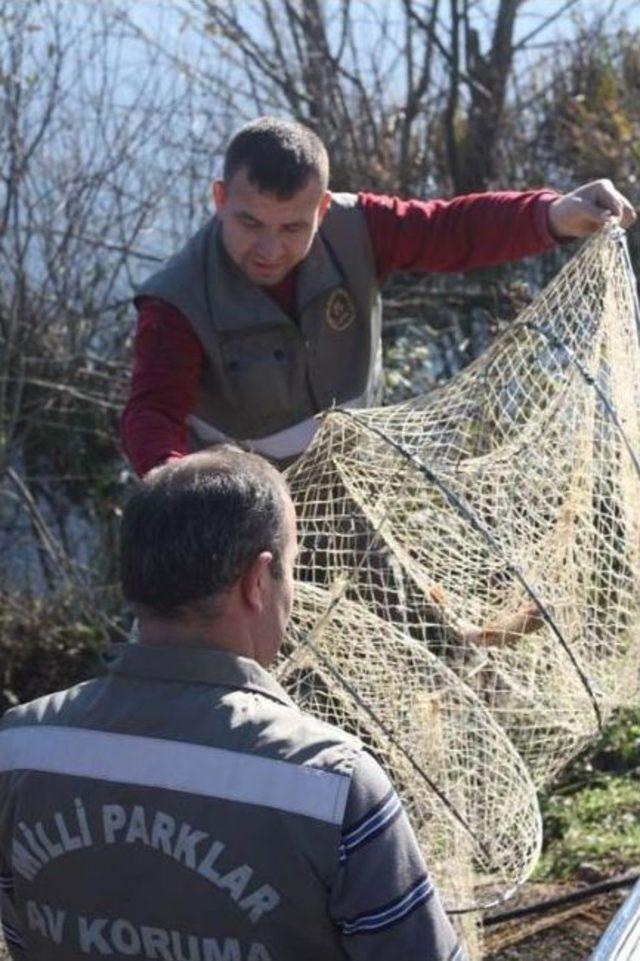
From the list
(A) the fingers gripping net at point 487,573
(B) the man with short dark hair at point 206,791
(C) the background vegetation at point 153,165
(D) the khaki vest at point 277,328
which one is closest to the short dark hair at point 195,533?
(B) the man with short dark hair at point 206,791

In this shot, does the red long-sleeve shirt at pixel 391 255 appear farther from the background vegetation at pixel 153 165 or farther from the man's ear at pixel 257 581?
the background vegetation at pixel 153 165

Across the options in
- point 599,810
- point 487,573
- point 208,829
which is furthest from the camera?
point 599,810

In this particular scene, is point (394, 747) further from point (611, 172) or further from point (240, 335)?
point (611, 172)

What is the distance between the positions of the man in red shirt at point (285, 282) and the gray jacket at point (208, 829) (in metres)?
1.44

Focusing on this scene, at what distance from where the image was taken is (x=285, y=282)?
13.0 feet

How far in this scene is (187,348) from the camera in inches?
149

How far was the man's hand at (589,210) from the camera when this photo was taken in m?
3.74

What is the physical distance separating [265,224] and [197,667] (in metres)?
1.78

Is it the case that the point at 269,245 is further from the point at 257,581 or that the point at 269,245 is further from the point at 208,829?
the point at 208,829

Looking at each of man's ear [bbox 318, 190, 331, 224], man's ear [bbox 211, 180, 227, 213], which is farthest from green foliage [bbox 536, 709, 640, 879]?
man's ear [bbox 211, 180, 227, 213]

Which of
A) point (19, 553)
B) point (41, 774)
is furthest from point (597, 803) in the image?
point (41, 774)

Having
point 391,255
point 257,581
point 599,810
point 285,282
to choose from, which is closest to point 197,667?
point 257,581

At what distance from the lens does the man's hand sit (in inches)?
147

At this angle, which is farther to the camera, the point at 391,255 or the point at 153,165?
the point at 153,165
